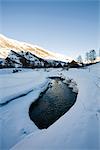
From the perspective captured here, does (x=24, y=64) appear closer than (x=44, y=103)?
No

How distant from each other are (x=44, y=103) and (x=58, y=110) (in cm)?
334

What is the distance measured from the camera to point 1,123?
12.7 m

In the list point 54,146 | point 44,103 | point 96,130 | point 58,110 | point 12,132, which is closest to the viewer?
point 54,146

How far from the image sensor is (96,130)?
33.8ft

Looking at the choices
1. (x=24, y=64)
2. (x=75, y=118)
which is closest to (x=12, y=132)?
(x=75, y=118)

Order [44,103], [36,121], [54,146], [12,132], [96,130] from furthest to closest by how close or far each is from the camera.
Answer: [44,103], [36,121], [12,132], [96,130], [54,146]

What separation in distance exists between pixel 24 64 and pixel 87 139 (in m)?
93.9

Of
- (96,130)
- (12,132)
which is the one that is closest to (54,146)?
(96,130)

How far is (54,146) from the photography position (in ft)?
29.5

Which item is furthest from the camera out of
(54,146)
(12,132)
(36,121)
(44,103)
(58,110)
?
(44,103)

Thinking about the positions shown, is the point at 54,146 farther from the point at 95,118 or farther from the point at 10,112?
the point at 10,112

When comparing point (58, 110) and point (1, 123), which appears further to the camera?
point (58, 110)

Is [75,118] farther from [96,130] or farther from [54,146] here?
[54,146]

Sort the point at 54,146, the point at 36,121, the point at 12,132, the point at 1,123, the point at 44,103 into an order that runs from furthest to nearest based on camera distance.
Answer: the point at 44,103 → the point at 36,121 → the point at 1,123 → the point at 12,132 → the point at 54,146
